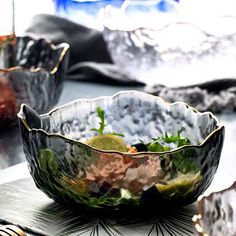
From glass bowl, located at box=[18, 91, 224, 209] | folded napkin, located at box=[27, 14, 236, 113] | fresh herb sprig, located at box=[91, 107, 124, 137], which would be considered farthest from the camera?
folded napkin, located at box=[27, 14, 236, 113]

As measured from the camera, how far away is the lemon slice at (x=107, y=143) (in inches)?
36.4

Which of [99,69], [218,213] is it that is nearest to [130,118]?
[218,213]

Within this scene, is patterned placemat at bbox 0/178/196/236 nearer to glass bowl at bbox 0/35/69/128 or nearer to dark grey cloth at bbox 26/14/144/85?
glass bowl at bbox 0/35/69/128

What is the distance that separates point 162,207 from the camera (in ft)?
2.82

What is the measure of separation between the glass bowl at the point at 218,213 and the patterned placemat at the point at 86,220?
→ 78 mm

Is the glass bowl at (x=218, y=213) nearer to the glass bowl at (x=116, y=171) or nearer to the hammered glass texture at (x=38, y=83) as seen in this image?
the glass bowl at (x=116, y=171)

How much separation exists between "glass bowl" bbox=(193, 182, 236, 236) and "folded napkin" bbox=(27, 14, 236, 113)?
1.94 ft

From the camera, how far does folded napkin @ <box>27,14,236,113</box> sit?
1369 millimetres

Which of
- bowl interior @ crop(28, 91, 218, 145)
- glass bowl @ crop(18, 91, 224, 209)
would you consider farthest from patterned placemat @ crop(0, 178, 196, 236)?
bowl interior @ crop(28, 91, 218, 145)

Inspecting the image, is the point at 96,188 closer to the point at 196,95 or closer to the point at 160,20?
the point at 196,95

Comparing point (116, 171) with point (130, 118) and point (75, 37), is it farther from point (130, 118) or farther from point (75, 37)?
point (75, 37)

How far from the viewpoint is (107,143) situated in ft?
Result: 3.05

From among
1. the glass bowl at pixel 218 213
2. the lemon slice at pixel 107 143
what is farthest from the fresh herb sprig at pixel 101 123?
the glass bowl at pixel 218 213

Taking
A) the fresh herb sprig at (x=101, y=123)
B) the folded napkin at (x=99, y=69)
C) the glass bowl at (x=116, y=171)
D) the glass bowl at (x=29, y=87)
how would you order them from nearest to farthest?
the glass bowl at (x=116, y=171), the fresh herb sprig at (x=101, y=123), the glass bowl at (x=29, y=87), the folded napkin at (x=99, y=69)
